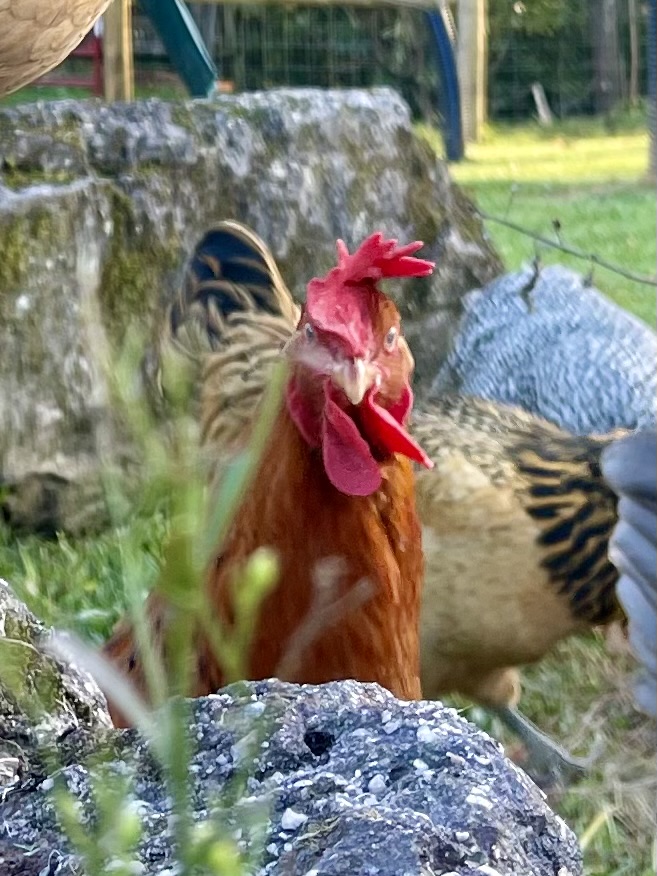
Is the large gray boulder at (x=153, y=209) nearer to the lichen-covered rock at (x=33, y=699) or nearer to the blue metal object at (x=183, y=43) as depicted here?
the blue metal object at (x=183, y=43)

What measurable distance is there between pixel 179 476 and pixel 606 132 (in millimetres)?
12606

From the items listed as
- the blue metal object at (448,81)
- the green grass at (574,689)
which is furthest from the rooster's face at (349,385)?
the blue metal object at (448,81)

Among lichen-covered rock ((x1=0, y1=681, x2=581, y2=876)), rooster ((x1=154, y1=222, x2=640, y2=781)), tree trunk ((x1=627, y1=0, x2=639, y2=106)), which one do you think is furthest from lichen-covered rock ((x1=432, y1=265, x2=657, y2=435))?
tree trunk ((x1=627, y1=0, x2=639, y2=106))

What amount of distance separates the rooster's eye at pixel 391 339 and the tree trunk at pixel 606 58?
485 inches

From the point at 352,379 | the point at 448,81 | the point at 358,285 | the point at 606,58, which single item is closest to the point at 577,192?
the point at 448,81

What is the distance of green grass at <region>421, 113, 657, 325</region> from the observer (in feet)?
19.2

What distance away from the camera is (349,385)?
161 centimetres

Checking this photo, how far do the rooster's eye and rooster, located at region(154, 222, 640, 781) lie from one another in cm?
41

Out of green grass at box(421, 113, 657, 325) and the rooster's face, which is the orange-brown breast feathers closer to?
the rooster's face

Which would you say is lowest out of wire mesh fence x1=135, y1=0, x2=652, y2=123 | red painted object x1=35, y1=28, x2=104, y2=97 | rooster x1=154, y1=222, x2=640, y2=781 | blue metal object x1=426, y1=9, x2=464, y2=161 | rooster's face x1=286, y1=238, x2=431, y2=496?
rooster x1=154, y1=222, x2=640, y2=781

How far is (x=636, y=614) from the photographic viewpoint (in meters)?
1.25

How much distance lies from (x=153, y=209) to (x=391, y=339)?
1.64 meters

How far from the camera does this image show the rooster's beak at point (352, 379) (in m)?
1.60

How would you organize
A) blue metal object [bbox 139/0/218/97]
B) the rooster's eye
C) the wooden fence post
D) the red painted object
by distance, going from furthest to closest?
1. the red painted object
2. the wooden fence post
3. blue metal object [bbox 139/0/218/97]
4. the rooster's eye
